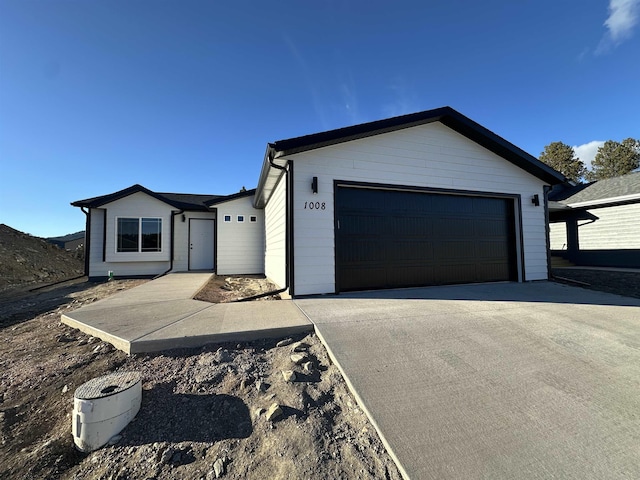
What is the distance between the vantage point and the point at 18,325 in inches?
172

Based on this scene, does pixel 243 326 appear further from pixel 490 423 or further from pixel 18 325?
pixel 18 325

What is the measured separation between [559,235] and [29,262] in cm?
2636

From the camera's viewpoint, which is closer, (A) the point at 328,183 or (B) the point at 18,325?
(B) the point at 18,325

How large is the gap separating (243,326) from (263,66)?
7.49 metres

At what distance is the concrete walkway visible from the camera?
2.93 meters

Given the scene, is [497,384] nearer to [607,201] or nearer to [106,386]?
[106,386]

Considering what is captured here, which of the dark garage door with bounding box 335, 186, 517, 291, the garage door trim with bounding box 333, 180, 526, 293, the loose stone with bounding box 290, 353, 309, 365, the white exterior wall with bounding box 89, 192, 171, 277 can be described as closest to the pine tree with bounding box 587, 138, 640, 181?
the garage door trim with bounding box 333, 180, 526, 293

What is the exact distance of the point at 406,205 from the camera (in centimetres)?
604

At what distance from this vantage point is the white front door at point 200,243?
11.1 meters

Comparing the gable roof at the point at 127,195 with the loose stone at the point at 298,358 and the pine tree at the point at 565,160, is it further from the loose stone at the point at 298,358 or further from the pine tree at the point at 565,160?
the pine tree at the point at 565,160

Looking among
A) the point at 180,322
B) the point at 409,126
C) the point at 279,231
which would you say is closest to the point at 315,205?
the point at 279,231

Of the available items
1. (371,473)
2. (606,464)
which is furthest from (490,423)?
(371,473)

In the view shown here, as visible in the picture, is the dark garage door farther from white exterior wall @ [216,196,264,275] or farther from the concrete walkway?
white exterior wall @ [216,196,264,275]

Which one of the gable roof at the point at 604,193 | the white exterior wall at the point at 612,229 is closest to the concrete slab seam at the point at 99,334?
the gable roof at the point at 604,193
